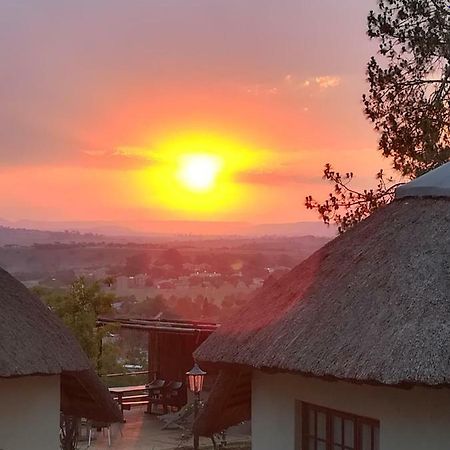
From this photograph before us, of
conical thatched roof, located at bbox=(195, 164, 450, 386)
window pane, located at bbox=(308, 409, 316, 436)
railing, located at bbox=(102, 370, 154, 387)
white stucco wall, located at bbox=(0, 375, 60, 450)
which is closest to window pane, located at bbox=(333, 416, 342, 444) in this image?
window pane, located at bbox=(308, 409, 316, 436)

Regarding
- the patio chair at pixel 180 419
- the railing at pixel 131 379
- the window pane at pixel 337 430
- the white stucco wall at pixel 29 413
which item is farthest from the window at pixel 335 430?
the railing at pixel 131 379

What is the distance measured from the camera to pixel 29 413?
907cm

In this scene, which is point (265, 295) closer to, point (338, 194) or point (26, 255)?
point (338, 194)

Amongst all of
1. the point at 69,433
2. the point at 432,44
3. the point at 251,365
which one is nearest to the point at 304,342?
the point at 251,365

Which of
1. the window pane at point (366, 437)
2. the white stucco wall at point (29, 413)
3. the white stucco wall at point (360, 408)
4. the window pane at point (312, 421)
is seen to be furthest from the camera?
the white stucco wall at point (29, 413)

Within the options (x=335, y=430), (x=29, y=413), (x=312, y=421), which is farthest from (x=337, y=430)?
(x=29, y=413)

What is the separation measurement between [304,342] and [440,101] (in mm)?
7953

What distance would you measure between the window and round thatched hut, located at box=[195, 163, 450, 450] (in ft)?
0.03

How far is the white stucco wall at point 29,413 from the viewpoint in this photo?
8.78m

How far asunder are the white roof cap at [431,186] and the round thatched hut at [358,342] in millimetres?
17

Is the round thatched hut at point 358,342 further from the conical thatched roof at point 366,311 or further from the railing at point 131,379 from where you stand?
the railing at point 131,379

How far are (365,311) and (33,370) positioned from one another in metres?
3.76

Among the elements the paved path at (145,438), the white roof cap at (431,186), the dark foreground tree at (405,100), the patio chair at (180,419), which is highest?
the dark foreground tree at (405,100)

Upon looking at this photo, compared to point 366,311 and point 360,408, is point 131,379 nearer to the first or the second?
point 360,408
